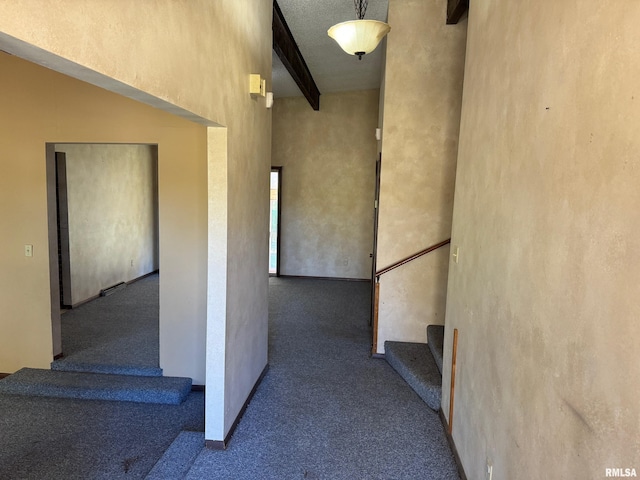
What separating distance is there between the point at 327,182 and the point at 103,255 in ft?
13.5

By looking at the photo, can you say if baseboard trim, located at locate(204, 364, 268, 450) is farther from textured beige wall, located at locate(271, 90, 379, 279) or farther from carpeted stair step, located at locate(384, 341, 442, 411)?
textured beige wall, located at locate(271, 90, 379, 279)

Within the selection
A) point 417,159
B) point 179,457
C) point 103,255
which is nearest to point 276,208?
point 103,255

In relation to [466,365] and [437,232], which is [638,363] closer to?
[466,365]

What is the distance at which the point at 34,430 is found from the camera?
9.64 feet

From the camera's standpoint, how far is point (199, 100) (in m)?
1.94

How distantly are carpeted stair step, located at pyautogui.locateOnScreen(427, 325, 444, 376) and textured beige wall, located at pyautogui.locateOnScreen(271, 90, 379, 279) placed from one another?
12.3ft

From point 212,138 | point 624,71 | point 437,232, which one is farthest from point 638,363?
point 437,232

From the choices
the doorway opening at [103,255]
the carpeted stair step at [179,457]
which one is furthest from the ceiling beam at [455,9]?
the carpeted stair step at [179,457]

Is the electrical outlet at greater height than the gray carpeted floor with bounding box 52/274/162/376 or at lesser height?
greater

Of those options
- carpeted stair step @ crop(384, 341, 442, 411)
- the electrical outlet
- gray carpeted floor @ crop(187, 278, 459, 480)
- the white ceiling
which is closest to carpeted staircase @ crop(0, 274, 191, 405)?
gray carpeted floor @ crop(187, 278, 459, 480)

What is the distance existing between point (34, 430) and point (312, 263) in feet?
17.6

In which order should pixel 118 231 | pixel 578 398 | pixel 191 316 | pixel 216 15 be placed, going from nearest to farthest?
pixel 578 398 < pixel 216 15 < pixel 191 316 < pixel 118 231

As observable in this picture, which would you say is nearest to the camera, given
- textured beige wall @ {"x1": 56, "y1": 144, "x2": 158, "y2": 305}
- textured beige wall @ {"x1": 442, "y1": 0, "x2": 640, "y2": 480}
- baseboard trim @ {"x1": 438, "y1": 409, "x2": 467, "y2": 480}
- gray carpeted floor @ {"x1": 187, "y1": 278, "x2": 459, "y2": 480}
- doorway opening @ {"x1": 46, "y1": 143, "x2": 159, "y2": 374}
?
textured beige wall @ {"x1": 442, "y1": 0, "x2": 640, "y2": 480}

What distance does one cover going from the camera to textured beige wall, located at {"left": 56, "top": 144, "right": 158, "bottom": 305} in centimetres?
550
